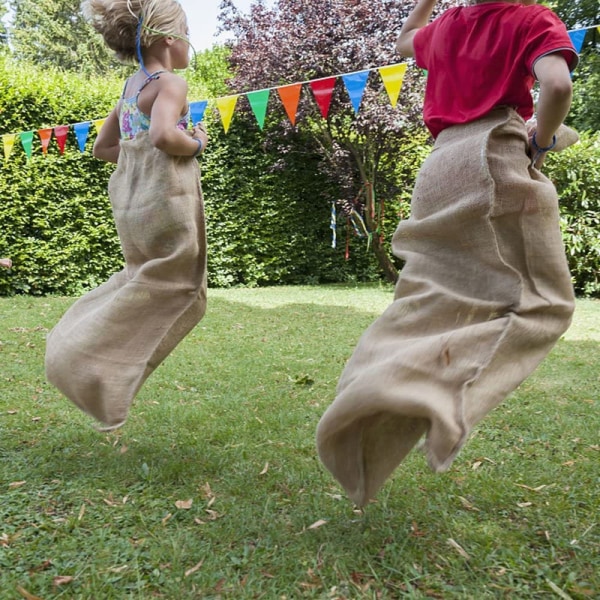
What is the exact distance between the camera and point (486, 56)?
202cm

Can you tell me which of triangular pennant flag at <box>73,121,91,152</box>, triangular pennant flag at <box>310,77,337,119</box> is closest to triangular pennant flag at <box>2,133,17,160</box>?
triangular pennant flag at <box>73,121,91,152</box>

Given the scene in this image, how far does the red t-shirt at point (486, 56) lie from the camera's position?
75.6 inches

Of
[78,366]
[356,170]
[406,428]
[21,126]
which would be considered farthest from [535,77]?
[356,170]

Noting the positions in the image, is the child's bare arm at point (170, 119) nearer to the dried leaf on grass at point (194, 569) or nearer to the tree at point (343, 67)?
the dried leaf on grass at point (194, 569)

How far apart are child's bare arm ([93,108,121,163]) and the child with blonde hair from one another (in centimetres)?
12

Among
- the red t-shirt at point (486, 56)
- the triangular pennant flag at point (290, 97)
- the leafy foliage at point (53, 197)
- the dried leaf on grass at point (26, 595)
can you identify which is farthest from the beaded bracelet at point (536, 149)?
the leafy foliage at point (53, 197)

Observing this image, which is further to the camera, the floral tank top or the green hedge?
the green hedge

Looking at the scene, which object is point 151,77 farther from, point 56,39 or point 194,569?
point 56,39

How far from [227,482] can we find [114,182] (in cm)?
153

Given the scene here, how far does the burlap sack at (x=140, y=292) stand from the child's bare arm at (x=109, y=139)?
0.73 feet

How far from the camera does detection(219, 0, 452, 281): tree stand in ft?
35.5

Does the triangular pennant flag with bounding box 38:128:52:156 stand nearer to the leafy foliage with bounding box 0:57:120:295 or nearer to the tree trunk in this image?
the leafy foliage with bounding box 0:57:120:295

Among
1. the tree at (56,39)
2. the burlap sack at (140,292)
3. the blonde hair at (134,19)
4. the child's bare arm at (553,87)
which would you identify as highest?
the tree at (56,39)

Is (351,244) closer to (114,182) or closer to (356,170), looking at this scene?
(356,170)
